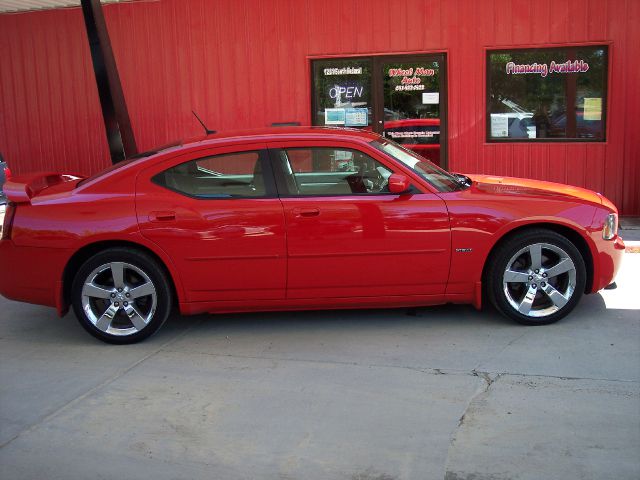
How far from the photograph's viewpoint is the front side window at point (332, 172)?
17.9ft

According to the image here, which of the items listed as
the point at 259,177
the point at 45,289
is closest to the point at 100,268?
the point at 45,289

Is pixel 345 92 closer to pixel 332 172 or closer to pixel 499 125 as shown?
pixel 499 125

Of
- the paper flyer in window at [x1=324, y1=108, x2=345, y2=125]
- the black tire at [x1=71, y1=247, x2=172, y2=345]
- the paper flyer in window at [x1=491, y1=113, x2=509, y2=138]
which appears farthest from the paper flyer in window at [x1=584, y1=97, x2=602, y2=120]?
the black tire at [x1=71, y1=247, x2=172, y2=345]

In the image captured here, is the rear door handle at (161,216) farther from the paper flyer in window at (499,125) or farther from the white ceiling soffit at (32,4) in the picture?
the white ceiling soffit at (32,4)

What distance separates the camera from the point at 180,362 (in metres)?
5.10

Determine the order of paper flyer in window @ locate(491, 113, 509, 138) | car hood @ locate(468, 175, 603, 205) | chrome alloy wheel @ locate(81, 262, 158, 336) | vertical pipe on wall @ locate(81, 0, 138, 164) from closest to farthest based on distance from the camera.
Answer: chrome alloy wheel @ locate(81, 262, 158, 336), car hood @ locate(468, 175, 603, 205), vertical pipe on wall @ locate(81, 0, 138, 164), paper flyer in window @ locate(491, 113, 509, 138)

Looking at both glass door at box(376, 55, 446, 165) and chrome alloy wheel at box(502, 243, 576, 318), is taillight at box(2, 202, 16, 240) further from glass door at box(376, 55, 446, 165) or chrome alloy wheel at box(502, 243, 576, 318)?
glass door at box(376, 55, 446, 165)

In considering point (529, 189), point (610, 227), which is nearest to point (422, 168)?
point (529, 189)

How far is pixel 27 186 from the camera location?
18.2 feet

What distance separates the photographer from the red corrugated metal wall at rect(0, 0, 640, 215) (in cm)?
948

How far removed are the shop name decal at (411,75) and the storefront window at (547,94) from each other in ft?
2.82

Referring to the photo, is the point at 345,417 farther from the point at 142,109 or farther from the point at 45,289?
the point at 142,109

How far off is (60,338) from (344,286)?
233cm

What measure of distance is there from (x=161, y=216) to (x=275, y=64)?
5.60 meters
